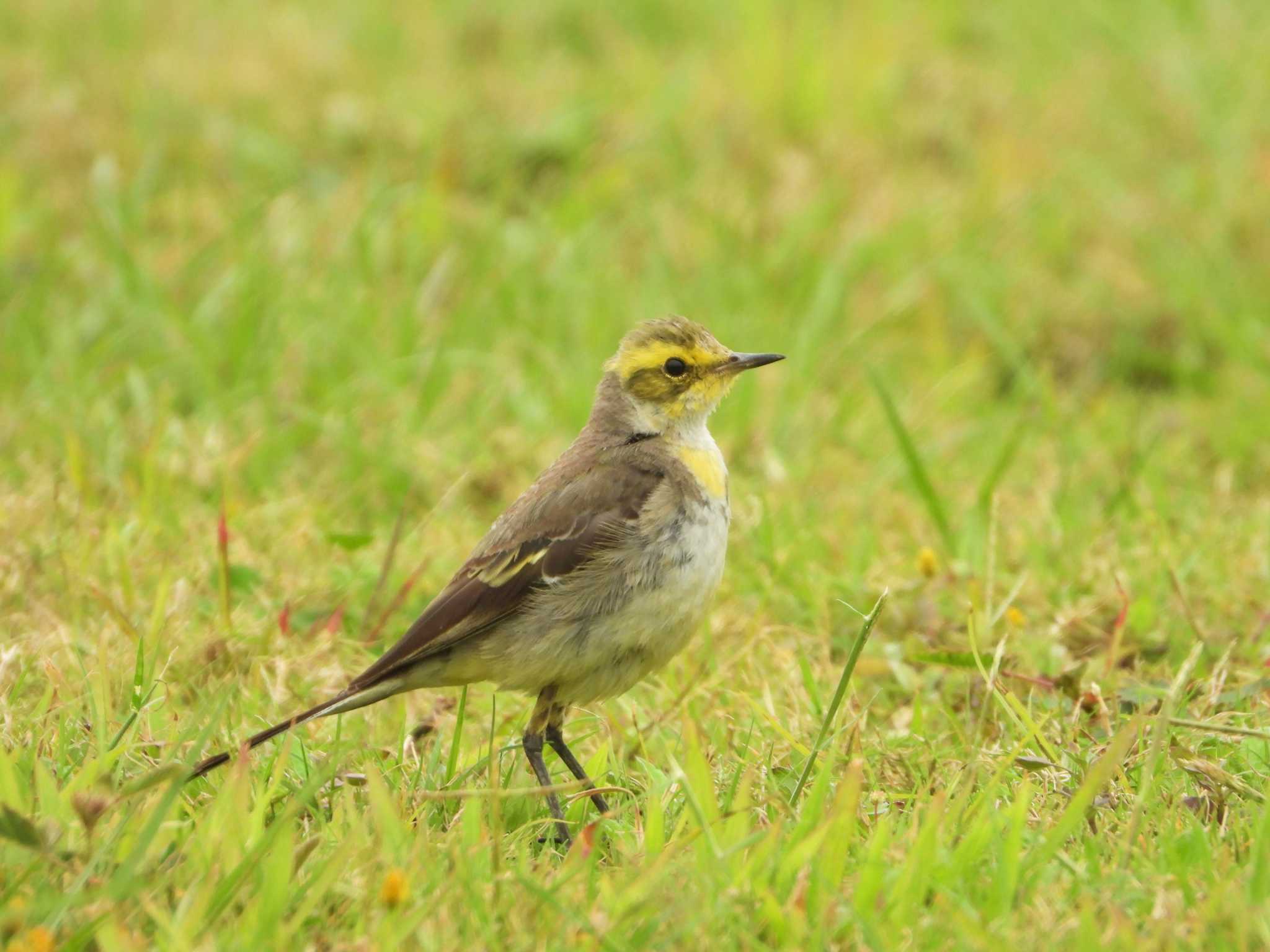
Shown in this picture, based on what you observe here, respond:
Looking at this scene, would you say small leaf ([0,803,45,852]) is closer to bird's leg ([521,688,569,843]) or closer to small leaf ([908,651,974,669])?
bird's leg ([521,688,569,843])

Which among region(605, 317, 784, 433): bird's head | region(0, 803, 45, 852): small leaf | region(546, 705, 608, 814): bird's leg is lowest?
region(546, 705, 608, 814): bird's leg

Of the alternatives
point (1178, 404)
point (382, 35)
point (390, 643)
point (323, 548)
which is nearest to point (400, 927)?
point (390, 643)

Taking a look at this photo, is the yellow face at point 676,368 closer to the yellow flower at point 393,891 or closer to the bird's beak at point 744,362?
the bird's beak at point 744,362

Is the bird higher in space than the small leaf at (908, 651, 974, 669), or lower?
higher

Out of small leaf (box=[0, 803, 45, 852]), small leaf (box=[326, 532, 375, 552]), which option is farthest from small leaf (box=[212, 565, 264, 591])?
small leaf (box=[0, 803, 45, 852])

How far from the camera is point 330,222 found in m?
9.02

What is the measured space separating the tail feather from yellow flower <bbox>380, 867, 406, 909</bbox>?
1.90 feet

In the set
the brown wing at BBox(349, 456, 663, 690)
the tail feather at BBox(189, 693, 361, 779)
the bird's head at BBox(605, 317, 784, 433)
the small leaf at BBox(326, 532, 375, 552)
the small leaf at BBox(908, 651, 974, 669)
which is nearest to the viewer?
the tail feather at BBox(189, 693, 361, 779)

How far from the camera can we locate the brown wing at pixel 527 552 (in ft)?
15.1

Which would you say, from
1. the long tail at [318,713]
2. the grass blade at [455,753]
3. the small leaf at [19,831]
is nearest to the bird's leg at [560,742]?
the grass blade at [455,753]

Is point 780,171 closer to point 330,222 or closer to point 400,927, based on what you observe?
point 330,222

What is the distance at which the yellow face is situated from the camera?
17.7 ft

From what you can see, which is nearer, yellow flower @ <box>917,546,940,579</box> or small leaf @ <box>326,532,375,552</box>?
yellow flower @ <box>917,546,940,579</box>

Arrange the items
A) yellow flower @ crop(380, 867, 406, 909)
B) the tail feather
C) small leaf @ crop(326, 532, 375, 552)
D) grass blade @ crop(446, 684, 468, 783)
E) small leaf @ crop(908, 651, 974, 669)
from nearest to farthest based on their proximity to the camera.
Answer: yellow flower @ crop(380, 867, 406, 909), the tail feather, grass blade @ crop(446, 684, 468, 783), small leaf @ crop(908, 651, 974, 669), small leaf @ crop(326, 532, 375, 552)
